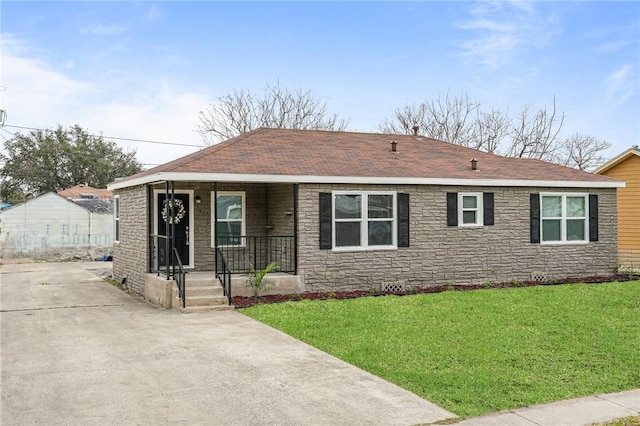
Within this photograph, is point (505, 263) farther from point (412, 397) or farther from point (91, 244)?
point (91, 244)

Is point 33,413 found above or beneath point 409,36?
beneath

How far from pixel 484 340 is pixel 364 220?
5.56m

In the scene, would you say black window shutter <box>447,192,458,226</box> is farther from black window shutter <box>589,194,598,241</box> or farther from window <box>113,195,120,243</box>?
window <box>113,195,120,243</box>

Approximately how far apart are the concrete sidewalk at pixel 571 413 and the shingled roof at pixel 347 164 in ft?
26.0

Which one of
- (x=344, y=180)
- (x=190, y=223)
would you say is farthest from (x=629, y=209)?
(x=190, y=223)

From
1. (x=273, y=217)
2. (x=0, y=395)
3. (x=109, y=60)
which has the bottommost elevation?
(x=0, y=395)

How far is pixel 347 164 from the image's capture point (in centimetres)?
1409

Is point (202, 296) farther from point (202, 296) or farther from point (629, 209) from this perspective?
point (629, 209)

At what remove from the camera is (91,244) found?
1005 inches

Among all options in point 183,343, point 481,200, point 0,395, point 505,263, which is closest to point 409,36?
point 481,200

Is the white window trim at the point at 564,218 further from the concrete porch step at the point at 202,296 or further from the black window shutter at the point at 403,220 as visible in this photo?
the concrete porch step at the point at 202,296

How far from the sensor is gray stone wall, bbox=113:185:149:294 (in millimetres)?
13375

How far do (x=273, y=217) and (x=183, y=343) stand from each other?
5.90 metres

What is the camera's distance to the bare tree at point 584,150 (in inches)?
1564
